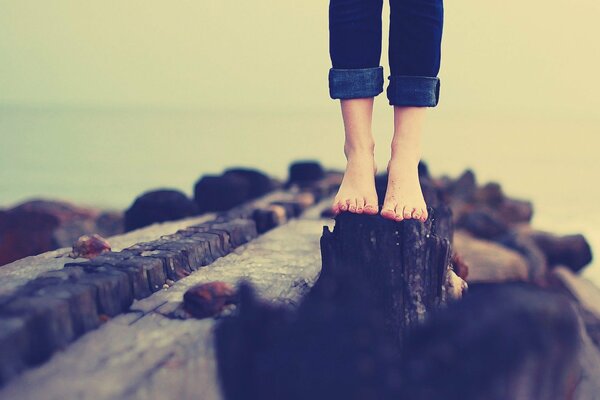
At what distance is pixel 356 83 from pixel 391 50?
7.4 inches

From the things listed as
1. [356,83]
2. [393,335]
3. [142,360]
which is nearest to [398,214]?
[393,335]

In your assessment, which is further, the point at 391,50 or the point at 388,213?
the point at 391,50

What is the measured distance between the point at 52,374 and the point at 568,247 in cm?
526

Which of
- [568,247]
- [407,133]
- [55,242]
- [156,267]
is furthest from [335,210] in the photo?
[568,247]

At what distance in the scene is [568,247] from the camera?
217 inches

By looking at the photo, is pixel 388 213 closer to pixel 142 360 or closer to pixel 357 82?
pixel 357 82

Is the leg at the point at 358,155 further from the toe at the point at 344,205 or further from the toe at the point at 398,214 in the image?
the toe at the point at 398,214

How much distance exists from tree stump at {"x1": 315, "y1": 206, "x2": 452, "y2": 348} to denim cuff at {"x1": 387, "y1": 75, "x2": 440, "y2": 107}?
479 mm

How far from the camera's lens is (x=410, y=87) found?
7.02ft

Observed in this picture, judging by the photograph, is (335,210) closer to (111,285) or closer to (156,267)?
(156,267)

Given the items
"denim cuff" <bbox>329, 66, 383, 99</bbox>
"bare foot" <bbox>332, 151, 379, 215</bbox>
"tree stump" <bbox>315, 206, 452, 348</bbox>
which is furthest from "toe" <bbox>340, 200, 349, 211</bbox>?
"denim cuff" <bbox>329, 66, 383, 99</bbox>

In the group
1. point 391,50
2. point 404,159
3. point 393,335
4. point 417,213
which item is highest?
point 391,50

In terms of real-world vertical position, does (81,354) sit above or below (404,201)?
below

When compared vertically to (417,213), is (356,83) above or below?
above
